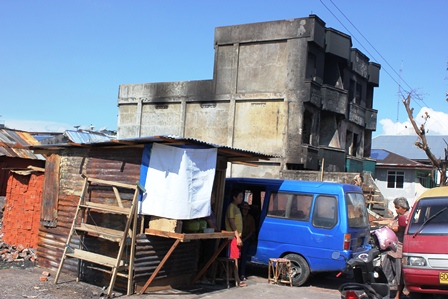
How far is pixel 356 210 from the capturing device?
1044cm

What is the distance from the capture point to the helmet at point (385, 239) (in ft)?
27.3

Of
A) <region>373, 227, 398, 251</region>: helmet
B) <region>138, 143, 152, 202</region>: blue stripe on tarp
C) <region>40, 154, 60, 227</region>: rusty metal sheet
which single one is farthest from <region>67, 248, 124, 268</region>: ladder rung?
<region>373, 227, 398, 251</region>: helmet

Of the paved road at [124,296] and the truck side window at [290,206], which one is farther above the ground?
the truck side window at [290,206]

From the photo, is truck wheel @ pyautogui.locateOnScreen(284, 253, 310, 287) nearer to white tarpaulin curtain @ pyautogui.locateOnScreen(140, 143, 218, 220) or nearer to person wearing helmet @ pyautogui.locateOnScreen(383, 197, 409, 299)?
person wearing helmet @ pyautogui.locateOnScreen(383, 197, 409, 299)

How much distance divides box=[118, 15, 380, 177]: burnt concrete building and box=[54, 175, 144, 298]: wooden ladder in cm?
1592

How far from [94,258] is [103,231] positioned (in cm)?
50

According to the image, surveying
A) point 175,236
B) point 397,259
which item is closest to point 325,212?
point 397,259

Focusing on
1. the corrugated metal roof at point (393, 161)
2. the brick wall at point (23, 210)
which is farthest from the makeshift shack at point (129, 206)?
the corrugated metal roof at point (393, 161)

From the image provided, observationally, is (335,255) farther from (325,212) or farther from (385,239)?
(385,239)

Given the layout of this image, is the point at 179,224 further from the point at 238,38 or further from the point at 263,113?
the point at 238,38

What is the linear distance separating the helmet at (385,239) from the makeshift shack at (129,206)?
2.83m

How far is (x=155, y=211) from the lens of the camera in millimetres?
8523

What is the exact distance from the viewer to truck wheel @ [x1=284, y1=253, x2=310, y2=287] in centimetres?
1012

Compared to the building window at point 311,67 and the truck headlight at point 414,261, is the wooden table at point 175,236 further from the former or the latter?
the building window at point 311,67
